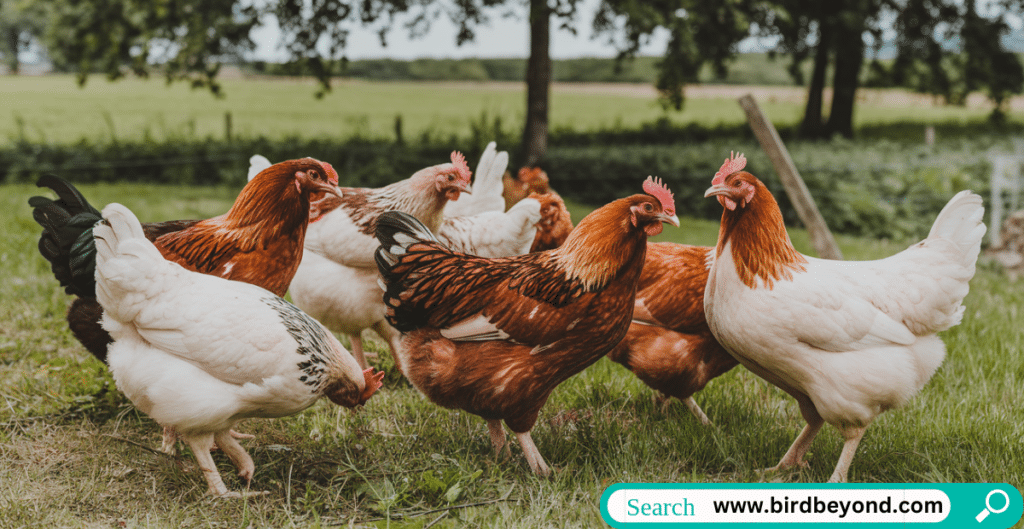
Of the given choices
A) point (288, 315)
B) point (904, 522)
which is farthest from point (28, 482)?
point (904, 522)

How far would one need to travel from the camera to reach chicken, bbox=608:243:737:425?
10.8ft

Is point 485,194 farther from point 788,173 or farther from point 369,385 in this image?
point 788,173

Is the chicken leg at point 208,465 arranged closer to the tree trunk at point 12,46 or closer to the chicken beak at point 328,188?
the chicken beak at point 328,188

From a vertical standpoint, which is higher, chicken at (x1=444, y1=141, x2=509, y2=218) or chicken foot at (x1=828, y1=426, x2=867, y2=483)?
chicken at (x1=444, y1=141, x2=509, y2=218)

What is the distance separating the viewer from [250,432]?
11.3 feet

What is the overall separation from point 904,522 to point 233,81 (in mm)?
21897

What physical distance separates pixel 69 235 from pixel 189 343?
3.12 ft

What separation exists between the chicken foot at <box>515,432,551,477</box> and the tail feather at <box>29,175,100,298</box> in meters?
1.99

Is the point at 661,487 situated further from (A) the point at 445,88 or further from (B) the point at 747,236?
(A) the point at 445,88

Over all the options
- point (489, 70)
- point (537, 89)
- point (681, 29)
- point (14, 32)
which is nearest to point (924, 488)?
point (681, 29)

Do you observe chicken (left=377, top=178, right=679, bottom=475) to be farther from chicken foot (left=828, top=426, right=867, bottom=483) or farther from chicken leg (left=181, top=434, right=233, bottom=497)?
chicken foot (left=828, top=426, right=867, bottom=483)

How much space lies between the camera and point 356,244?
3705 millimetres

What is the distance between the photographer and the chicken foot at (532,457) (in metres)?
2.92

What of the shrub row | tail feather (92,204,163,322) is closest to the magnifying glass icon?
tail feather (92,204,163,322)
